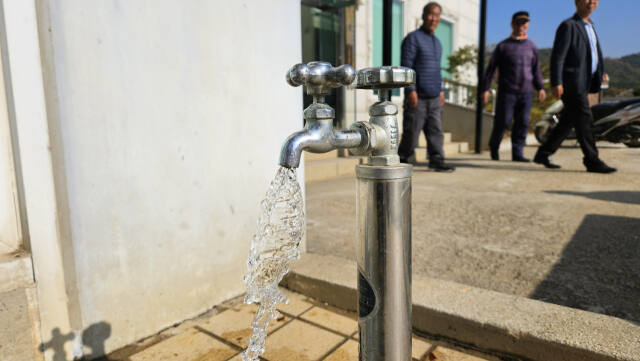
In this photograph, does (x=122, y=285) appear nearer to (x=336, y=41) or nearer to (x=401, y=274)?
(x=401, y=274)

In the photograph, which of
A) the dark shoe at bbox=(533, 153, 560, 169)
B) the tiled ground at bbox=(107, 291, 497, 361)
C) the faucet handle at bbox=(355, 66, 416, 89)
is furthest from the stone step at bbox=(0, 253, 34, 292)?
the dark shoe at bbox=(533, 153, 560, 169)

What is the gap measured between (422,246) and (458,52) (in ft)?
36.1

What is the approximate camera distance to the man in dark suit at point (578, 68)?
4.94m

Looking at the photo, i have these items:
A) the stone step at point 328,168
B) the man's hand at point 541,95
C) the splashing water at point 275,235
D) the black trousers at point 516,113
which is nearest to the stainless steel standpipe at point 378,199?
the splashing water at point 275,235

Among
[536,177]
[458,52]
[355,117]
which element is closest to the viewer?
[536,177]

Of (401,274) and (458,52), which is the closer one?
(401,274)

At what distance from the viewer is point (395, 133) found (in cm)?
97

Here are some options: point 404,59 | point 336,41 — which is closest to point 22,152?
point 404,59

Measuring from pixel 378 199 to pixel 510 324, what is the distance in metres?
0.90

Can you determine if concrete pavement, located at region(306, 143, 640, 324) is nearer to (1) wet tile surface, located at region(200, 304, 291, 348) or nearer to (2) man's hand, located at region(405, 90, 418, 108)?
(1) wet tile surface, located at region(200, 304, 291, 348)

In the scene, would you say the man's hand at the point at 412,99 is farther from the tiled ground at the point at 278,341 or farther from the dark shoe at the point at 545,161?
the tiled ground at the point at 278,341

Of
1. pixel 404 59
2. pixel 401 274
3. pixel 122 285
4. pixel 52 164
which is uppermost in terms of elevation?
pixel 404 59

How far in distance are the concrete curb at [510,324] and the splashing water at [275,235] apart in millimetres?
803

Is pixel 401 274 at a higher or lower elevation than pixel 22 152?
lower
